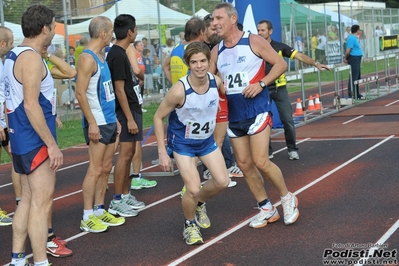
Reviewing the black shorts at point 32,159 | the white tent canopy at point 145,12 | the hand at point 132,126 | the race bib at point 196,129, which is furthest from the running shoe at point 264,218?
the white tent canopy at point 145,12

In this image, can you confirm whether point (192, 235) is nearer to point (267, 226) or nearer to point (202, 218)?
point (202, 218)

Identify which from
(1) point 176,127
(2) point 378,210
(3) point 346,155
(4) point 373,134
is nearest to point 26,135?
(1) point 176,127

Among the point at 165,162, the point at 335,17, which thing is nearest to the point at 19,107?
the point at 165,162

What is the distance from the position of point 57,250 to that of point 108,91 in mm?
1724

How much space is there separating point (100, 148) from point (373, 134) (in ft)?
24.0

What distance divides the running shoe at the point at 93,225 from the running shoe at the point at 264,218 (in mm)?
1500

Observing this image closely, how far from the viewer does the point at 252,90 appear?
23.1 ft

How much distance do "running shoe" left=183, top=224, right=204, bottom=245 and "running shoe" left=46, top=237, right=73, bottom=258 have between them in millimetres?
1057

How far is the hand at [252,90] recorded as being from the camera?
23.1ft

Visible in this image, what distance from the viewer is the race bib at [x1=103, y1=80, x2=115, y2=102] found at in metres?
7.41

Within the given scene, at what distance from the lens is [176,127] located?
6770 mm

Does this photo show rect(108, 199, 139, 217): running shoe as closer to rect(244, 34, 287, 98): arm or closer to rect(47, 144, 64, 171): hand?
rect(244, 34, 287, 98): arm

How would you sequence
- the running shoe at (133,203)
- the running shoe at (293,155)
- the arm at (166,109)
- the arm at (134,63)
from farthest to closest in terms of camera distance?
1. the running shoe at (293,155)
2. the arm at (134,63)
3. the running shoe at (133,203)
4. the arm at (166,109)

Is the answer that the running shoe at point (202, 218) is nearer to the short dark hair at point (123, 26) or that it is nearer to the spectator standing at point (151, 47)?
the short dark hair at point (123, 26)
